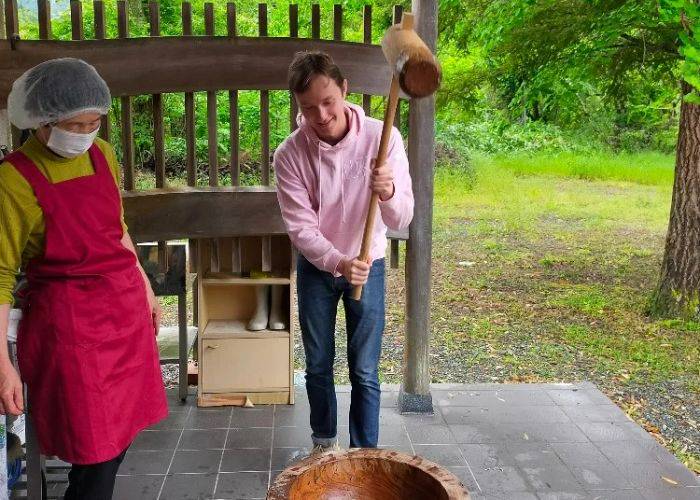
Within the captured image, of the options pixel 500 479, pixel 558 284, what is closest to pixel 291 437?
pixel 500 479

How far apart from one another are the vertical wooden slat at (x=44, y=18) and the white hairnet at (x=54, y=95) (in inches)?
47.7

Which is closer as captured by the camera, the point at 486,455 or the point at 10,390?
the point at 10,390

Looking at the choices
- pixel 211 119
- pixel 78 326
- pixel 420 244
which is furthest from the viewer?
pixel 420 244

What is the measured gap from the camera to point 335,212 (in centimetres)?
271

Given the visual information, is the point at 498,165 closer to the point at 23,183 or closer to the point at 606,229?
the point at 606,229

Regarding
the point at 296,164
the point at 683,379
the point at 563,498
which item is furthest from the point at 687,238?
the point at 296,164

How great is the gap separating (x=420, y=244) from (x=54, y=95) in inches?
82.9

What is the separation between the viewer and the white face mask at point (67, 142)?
80.0 inches

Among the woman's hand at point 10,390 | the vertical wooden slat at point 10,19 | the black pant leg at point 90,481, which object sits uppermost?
the vertical wooden slat at point 10,19

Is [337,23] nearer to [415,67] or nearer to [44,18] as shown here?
[44,18]

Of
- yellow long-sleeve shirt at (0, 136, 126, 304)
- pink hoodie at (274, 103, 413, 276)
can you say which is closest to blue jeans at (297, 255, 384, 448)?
pink hoodie at (274, 103, 413, 276)

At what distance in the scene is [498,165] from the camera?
12.8 metres

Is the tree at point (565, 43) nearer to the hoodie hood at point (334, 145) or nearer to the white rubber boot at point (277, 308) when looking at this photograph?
the white rubber boot at point (277, 308)

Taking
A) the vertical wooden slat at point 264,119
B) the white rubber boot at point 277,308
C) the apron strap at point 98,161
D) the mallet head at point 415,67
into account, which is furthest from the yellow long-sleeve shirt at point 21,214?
the white rubber boot at point 277,308
